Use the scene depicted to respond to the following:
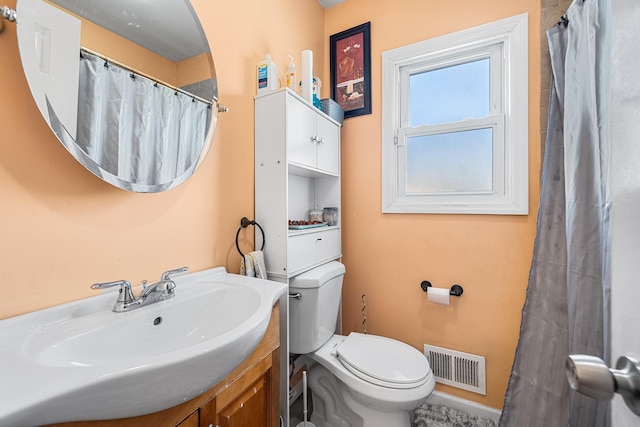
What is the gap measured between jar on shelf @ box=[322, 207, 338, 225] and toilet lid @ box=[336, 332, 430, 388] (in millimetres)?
691

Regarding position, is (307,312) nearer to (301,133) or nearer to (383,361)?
(383,361)

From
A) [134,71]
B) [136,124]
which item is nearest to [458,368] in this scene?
[136,124]

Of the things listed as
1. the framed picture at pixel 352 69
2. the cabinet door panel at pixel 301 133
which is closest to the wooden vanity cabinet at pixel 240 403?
the cabinet door panel at pixel 301 133

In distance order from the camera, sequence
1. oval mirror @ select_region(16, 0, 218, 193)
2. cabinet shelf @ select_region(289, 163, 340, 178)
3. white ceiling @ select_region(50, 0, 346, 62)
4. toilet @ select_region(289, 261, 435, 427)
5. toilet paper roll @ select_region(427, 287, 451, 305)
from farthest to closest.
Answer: toilet paper roll @ select_region(427, 287, 451, 305)
cabinet shelf @ select_region(289, 163, 340, 178)
toilet @ select_region(289, 261, 435, 427)
white ceiling @ select_region(50, 0, 346, 62)
oval mirror @ select_region(16, 0, 218, 193)

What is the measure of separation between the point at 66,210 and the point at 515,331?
77.0 inches

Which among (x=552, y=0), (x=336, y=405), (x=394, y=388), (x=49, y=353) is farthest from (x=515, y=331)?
(x=49, y=353)

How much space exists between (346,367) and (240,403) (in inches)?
24.1

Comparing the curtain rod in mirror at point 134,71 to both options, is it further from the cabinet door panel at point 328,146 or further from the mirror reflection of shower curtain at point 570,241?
the mirror reflection of shower curtain at point 570,241

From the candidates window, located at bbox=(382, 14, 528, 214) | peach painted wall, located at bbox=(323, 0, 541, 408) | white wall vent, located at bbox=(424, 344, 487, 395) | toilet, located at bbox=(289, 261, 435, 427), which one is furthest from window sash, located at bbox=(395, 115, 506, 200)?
white wall vent, located at bbox=(424, 344, 487, 395)

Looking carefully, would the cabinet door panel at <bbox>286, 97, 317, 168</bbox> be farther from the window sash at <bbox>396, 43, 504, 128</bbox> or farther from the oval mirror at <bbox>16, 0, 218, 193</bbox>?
the window sash at <bbox>396, 43, 504, 128</bbox>

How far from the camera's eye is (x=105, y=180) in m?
0.77

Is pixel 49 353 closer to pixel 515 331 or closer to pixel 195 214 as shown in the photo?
pixel 195 214

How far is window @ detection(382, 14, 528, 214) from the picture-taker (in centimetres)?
142

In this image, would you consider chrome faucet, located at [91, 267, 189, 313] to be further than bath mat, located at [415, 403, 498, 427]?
No
